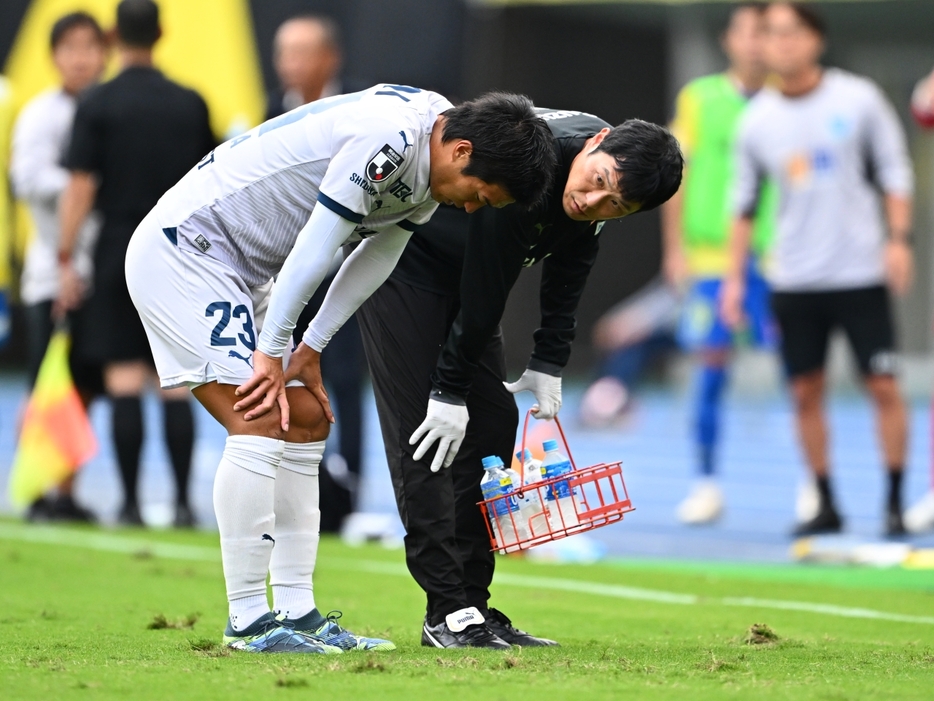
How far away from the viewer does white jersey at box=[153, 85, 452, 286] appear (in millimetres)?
3973

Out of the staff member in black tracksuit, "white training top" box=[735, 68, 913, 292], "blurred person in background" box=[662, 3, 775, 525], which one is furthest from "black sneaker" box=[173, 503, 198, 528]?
the staff member in black tracksuit

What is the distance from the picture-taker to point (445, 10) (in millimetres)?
18469

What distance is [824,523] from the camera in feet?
26.7

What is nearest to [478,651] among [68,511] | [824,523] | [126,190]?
[824,523]

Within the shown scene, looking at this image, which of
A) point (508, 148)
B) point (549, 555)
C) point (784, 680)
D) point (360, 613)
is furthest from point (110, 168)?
point (784, 680)

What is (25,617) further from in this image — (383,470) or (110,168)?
(383,470)

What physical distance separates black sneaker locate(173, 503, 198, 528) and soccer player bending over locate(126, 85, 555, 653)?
4010mm

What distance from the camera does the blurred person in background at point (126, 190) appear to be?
8195 millimetres

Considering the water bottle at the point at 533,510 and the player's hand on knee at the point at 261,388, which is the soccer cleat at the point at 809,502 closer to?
the water bottle at the point at 533,510

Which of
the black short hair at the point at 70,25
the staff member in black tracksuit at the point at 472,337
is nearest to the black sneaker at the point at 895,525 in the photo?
the staff member in black tracksuit at the point at 472,337

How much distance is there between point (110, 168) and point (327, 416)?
14.2 ft

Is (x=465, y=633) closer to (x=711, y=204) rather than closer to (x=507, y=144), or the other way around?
(x=507, y=144)

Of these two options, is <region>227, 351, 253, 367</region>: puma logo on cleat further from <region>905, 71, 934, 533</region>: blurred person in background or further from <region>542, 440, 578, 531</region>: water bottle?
<region>905, 71, 934, 533</region>: blurred person in background

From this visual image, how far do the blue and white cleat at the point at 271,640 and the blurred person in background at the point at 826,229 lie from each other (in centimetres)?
458
